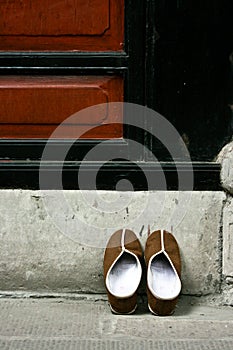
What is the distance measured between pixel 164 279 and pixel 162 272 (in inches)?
1.6

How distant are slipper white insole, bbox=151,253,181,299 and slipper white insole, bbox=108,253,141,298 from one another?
0.26ft

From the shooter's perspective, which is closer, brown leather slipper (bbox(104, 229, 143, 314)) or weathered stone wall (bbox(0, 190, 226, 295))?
brown leather slipper (bbox(104, 229, 143, 314))

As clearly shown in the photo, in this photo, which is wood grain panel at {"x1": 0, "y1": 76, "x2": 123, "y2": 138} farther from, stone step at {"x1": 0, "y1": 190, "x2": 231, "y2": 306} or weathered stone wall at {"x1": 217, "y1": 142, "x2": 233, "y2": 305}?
weathered stone wall at {"x1": 217, "y1": 142, "x2": 233, "y2": 305}

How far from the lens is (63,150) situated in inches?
Result: 164

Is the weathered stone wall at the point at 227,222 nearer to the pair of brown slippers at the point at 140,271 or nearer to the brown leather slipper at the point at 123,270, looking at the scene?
the pair of brown slippers at the point at 140,271

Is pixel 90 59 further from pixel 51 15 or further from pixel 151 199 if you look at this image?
pixel 151 199

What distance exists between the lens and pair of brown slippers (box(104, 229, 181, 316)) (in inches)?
154

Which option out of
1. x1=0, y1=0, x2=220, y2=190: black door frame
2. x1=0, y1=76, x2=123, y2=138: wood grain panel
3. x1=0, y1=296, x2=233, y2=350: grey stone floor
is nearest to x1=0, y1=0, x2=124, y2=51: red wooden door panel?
x1=0, y1=0, x2=220, y2=190: black door frame

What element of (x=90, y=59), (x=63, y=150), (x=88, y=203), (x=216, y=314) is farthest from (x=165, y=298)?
(x=90, y=59)

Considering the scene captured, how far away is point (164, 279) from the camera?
404cm

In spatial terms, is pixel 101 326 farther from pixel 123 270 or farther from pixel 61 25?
pixel 61 25

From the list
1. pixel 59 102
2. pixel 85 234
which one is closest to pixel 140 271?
pixel 85 234

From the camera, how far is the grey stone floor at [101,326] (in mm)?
3541

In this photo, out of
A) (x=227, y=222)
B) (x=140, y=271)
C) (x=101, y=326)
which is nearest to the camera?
(x=101, y=326)
